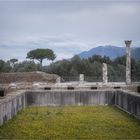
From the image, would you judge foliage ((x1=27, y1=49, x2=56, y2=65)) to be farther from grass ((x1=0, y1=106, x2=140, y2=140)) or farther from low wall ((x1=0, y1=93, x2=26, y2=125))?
grass ((x1=0, y1=106, x2=140, y2=140))

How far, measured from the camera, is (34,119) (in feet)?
48.1

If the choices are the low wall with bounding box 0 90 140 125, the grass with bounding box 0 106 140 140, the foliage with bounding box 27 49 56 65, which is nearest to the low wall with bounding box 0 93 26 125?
the grass with bounding box 0 106 140 140

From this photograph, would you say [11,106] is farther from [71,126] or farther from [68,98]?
[68,98]

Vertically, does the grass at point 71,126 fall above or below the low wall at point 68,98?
below

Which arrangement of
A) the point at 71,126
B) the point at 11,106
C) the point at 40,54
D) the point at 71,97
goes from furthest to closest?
the point at 40,54 → the point at 71,97 → the point at 11,106 → the point at 71,126

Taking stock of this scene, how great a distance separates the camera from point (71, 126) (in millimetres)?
12727

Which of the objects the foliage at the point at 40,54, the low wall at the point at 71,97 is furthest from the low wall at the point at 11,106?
the foliage at the point at 40,54

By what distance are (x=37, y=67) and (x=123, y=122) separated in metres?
71.1

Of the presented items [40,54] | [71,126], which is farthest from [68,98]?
[40,54]

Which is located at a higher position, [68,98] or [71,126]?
[68,98]

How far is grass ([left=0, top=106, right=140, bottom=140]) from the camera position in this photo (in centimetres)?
1101

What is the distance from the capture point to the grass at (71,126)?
11008 mm

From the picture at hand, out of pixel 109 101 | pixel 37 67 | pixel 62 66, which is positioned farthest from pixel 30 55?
pixel 109 101

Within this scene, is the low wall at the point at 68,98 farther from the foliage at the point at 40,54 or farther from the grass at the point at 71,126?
the foliage at the point at 40,54
